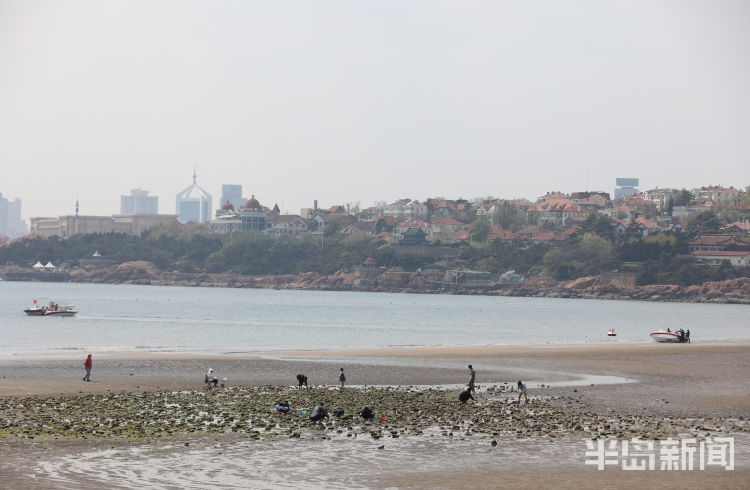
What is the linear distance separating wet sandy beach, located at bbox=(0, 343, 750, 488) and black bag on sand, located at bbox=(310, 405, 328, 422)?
834mm

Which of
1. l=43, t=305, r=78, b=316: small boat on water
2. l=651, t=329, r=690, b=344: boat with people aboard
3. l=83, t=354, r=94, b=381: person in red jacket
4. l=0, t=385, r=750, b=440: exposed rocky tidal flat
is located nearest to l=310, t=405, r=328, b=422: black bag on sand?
l=0, t=385, r=750, b=440: exposed rocky tidal flat

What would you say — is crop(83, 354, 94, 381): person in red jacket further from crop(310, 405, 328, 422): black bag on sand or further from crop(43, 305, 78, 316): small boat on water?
crop(43, 305, 78, 316): small boat on water

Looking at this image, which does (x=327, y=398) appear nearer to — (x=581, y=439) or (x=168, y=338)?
(x=581, y=439)

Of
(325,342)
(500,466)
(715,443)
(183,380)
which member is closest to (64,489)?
(500,466)

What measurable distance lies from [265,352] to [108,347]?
36.7 ft

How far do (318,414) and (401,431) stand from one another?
2911mm

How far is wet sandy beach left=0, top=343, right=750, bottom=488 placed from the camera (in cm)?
2242

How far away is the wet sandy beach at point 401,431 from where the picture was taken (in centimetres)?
2242

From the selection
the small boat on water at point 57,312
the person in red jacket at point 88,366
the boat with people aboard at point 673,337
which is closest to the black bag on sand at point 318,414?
the person in red jacket at point 88,366

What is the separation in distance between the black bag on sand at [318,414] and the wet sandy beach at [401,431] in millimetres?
834

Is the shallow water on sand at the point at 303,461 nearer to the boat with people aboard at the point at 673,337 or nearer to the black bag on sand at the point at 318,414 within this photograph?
the black bag on sand at the point at 318,414

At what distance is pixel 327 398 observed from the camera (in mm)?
34812

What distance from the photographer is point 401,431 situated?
28.2 metres

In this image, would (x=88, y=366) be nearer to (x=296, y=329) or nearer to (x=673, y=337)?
(x=673, y=337)
